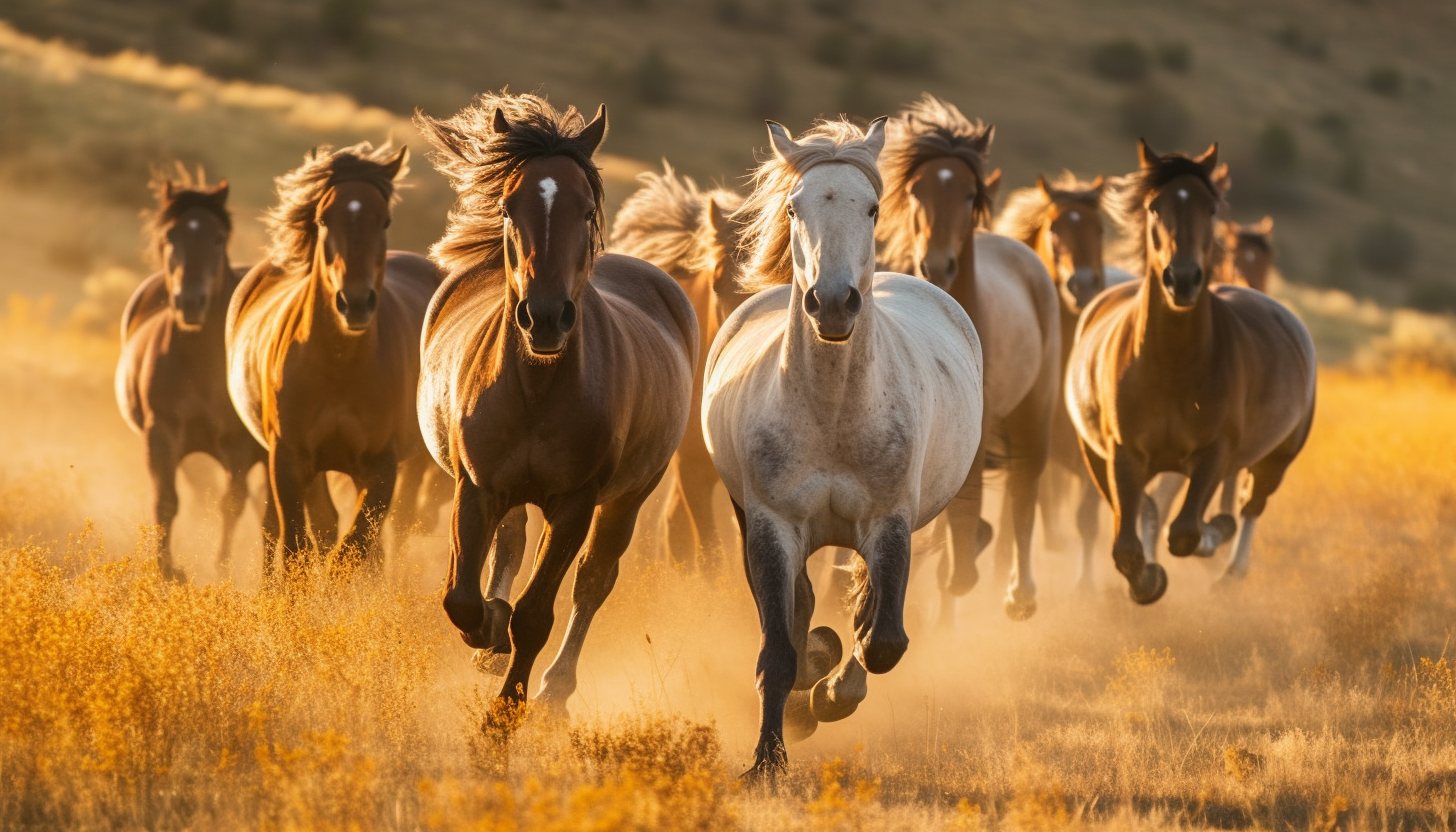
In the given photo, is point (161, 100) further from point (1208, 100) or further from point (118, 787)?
point (1208, 100)

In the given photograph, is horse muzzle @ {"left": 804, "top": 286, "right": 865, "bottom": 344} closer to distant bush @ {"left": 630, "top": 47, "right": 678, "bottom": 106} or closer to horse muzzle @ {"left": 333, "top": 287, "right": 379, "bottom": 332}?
horse muzzle @ {"left": 333, "top": 287, "right": 379, "bottom": 332}

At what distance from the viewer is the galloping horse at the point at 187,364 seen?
8781 millimetres

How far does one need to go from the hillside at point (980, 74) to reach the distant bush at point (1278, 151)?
66 millimetres

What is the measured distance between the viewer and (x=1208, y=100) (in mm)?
53750

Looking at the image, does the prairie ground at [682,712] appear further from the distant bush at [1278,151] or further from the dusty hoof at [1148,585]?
the distant bush at [1278,151]

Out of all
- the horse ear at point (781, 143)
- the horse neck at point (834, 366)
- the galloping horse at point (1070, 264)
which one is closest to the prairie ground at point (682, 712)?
the horse neck at point (834, 366)

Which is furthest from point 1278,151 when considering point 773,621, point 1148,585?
point 773,621

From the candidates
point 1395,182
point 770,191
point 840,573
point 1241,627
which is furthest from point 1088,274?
point 1395,182

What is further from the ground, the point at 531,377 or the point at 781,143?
the point at 781,143

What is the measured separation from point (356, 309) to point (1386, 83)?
198ft

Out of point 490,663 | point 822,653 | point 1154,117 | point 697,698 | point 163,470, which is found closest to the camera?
point 822,653

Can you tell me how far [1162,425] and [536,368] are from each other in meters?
3.93

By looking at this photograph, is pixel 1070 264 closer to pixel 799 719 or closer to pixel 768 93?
pixel 799 719

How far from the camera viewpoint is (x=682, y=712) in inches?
261
